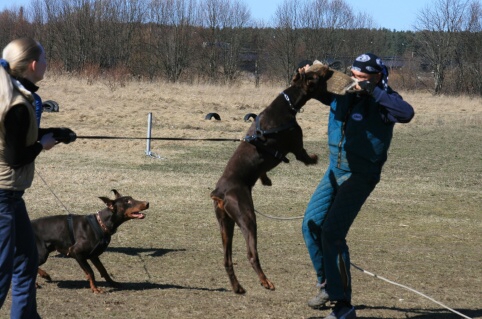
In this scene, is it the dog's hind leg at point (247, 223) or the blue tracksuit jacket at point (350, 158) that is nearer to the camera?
the blue tracksuit jacket at point (350, 158)

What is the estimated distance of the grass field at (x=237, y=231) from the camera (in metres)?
6.97

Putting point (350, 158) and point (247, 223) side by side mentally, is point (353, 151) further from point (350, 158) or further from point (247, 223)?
point (247, 223)

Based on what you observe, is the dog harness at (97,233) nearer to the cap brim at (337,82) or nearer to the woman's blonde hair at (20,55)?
the cap brim at (337,82)

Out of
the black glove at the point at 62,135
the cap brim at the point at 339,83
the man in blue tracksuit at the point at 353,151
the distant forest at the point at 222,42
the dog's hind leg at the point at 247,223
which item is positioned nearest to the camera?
the black glove at the point at 62,135

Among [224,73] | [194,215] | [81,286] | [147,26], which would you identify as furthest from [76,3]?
[81,286]

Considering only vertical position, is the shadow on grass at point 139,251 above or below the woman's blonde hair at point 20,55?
below

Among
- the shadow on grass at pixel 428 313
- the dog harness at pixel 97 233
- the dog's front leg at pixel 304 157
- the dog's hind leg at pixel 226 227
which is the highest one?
the dog's front leg at pixel 304 157

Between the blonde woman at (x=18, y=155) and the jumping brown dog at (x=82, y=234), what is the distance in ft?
8.31

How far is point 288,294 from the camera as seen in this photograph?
7297 millimetres

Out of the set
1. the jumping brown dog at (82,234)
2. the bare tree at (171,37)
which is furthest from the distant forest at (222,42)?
the jumping brown dog at (82,234)

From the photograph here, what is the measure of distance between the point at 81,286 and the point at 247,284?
1640 mm

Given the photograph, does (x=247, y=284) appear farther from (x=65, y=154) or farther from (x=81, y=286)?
(x=65, y=154)

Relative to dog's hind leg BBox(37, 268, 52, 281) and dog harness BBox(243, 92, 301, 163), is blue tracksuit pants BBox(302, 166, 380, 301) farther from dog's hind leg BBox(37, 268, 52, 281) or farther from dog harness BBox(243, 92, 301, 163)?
dog's hind leg BBox(37, 268, 52, 281)

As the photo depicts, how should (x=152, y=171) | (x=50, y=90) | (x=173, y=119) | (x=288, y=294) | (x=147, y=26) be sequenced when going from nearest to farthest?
(x=288, y=294), (x=152, y=171), (x=173, y=119), (x=50, y=90), (x=147, y=26)
